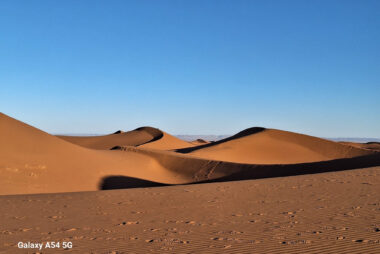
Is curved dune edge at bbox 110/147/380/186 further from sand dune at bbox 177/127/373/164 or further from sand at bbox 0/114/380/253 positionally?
sand dune at bbox 177/127/373/164

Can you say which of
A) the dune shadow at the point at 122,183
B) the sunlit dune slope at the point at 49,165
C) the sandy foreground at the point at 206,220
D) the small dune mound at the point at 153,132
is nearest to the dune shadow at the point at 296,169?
the sunlit dune slope at the point at 49,165

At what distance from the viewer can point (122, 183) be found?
787 inches

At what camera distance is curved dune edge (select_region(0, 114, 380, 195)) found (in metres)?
16.9

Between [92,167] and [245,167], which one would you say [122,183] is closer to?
[92,167]

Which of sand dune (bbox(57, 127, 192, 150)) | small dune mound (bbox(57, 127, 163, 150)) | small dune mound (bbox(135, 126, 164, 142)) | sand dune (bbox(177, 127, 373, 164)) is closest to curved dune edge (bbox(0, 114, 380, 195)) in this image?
sand dune (bbox(177, 127, 373, 164))

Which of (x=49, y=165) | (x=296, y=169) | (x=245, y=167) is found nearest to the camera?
(x=49, y=165)

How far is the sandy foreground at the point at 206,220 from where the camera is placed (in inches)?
217

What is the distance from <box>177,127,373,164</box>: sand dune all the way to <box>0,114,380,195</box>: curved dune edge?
9171 millimetres

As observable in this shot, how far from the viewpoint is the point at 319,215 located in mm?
7465

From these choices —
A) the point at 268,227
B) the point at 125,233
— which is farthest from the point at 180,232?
the point at 268,227

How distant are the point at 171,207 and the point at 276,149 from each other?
A: 30.7 m

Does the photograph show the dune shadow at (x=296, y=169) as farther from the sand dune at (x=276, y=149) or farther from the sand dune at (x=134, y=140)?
the sand dune at (x=134, y=140)

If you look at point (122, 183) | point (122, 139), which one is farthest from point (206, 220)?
point (122, 139)

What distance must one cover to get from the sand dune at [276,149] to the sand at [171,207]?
42.9 feet
